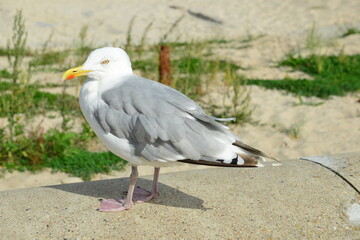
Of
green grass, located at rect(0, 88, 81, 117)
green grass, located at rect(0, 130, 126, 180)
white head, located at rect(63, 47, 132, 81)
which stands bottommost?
green grass, located at rect(0, 130, 126, 180)

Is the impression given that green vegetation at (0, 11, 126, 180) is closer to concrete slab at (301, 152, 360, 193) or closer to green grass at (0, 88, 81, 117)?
green grass at (0, 88, 81, 117)

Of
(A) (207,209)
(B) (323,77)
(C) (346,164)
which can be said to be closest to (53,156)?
(A) (207,209)

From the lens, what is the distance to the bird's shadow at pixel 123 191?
344 cm

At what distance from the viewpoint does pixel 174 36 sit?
37.4ft

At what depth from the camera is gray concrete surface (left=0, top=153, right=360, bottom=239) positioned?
10.0 feet

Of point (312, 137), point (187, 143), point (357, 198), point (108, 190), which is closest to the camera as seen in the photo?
point (187, 143)

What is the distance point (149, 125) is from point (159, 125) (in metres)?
0.06

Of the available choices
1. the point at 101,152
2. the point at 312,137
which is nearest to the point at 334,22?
the point at 312,137

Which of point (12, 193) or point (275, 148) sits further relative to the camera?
point (275, 148)

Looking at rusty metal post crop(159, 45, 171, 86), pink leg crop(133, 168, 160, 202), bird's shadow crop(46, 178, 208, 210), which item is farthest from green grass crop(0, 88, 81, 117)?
pink leg crop(133, 168, 160, 202)

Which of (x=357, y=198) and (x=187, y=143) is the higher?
(x=187, y=143)

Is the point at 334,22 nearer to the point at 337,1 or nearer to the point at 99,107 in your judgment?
the point at 337,1

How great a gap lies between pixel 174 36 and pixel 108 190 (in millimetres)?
8053

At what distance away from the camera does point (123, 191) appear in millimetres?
3717
